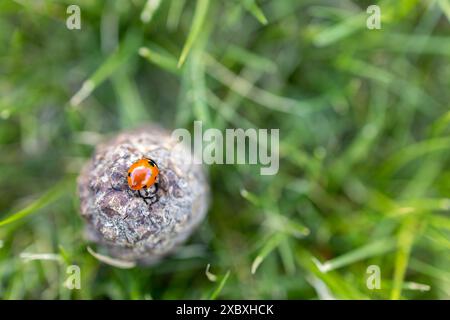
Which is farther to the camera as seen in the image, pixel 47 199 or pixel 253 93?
pixel 253 93

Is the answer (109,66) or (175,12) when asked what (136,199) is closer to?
(109,66)

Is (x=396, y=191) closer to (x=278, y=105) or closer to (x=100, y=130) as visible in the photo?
(x=278, y=105)

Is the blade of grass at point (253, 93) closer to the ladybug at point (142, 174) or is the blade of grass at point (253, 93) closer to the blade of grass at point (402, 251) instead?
the blade of grass at point (402, 251)

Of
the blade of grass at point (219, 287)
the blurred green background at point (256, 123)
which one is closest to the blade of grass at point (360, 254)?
the blurred green background at point (256, 123)

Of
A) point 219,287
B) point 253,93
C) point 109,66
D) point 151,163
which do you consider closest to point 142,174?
point 151,163

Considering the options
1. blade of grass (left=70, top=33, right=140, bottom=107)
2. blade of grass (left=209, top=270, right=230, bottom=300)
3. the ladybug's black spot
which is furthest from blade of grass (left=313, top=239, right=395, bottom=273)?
blade of grass (left=70, top=33, right=140, bottom=107)
